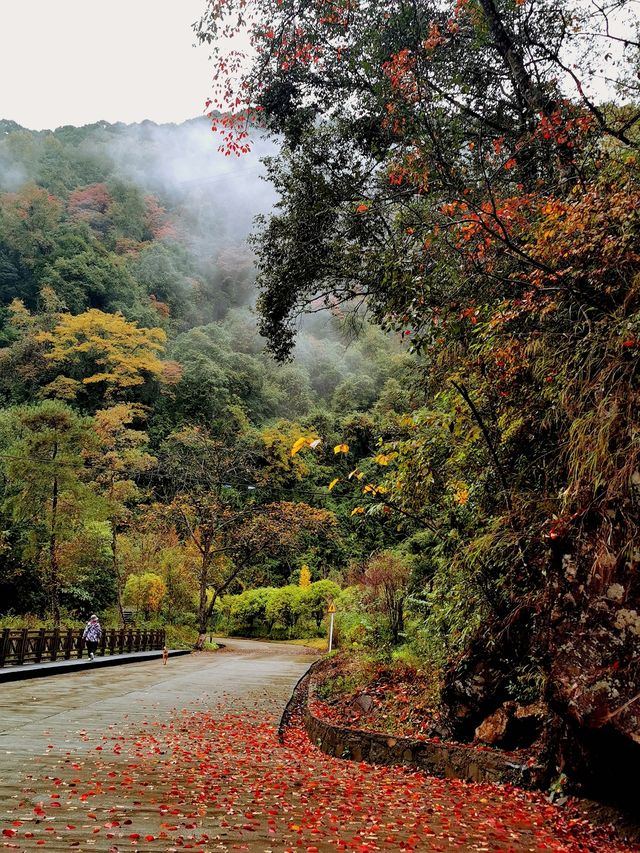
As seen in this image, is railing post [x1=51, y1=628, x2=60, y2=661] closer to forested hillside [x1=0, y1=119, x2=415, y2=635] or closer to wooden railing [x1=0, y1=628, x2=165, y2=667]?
wooden railing [x1=0, y1=628, x2=165, y2=667]

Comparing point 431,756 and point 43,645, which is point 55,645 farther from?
point 431,756

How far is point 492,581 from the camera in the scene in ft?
21.7

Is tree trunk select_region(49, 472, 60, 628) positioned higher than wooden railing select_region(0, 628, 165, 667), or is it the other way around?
tree trunk select_region(49, 472, 60, 628)

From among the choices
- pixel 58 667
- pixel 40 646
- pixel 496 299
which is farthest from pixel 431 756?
pixel 40 646

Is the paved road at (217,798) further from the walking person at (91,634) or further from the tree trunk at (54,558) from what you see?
the tree trunk at (54,558)

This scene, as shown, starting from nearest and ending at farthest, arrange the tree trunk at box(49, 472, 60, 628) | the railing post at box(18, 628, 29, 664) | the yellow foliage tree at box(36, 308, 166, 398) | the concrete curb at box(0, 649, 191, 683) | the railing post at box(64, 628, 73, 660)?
the concrete curb at box(0, 649, 191, 683), the railing post at box(18, 628, 29, 664), the railing post at box(64, 628, 73, 660), the tree trunk at box(49, 472, 60, 628), the yellow foliage tree at box(36, 308, 166, 398)

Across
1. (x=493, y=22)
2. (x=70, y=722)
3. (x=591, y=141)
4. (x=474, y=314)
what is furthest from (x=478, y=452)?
(x=70, y=722)

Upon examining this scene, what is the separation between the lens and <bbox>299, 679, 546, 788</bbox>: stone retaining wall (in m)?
5.57

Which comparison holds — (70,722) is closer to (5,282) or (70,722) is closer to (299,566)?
(299,566)

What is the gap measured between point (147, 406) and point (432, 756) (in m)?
40.0

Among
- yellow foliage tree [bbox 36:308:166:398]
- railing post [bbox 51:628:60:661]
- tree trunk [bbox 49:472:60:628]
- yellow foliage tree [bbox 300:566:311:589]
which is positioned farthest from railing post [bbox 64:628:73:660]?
yellow foliage tree [bbox 36:308:166:398]

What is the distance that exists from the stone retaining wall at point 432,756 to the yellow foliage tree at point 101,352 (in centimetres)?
3718

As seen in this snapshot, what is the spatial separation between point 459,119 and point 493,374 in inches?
189

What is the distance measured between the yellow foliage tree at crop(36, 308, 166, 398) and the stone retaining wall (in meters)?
37.2
